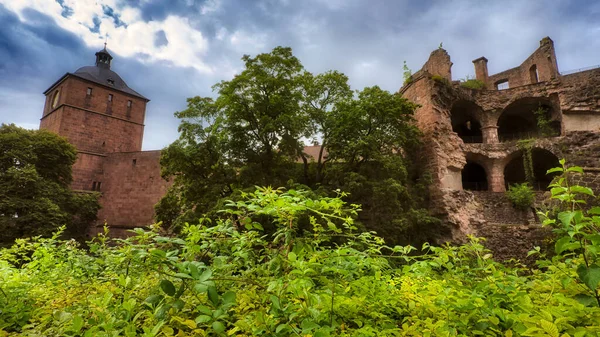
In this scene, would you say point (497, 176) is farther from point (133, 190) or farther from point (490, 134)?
point (133, 190)

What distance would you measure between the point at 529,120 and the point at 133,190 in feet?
92.3

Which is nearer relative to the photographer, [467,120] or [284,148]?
[284,148]

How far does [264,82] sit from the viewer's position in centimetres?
1264

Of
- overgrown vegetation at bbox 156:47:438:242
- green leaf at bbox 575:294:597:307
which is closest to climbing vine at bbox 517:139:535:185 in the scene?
overgrown vegetation at bbox 156:47:438:242

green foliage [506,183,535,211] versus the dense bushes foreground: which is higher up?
green foliage [506,183,535,211]

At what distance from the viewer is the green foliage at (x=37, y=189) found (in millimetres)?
16172

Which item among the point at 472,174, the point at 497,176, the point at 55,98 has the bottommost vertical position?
the point at 497,176

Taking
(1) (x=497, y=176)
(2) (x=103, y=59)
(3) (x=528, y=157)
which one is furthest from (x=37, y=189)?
(3) (x=528, y=157)

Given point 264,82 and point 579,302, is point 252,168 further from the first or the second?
point 579,302

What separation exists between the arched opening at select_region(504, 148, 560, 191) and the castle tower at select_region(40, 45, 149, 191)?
29873mm

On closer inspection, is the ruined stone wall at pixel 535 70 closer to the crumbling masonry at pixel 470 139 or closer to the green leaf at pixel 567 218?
the crumbling masonry at pixel 470 139

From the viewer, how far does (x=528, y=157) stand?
16031 millimetres

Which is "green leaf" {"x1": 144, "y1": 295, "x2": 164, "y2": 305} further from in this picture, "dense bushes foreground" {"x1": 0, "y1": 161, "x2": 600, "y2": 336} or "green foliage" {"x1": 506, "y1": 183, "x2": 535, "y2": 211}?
"green foliage" {"x1": 506, "y1": 183, "x2": 535, "y2": 211}

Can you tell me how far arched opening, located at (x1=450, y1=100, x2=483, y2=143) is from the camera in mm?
18625
